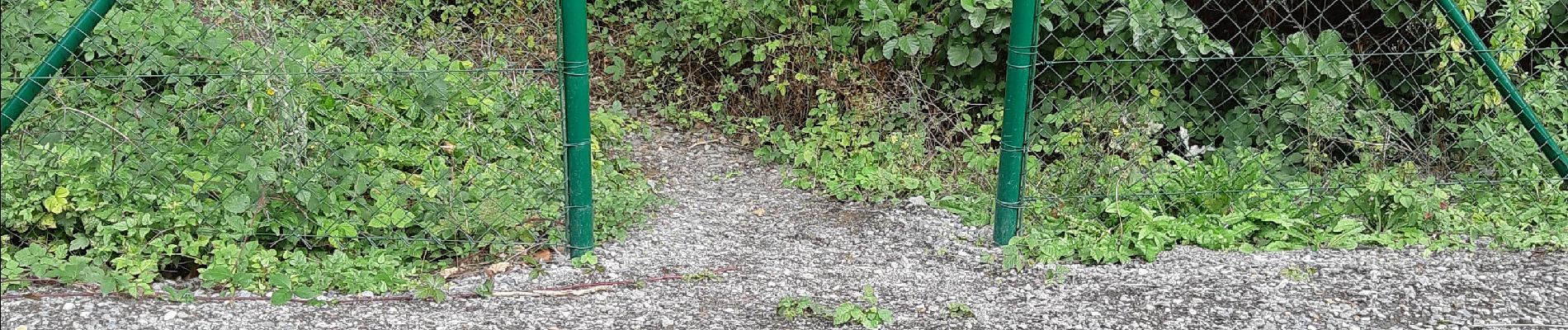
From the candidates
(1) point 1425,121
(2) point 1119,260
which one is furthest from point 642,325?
(1) point 1425,121

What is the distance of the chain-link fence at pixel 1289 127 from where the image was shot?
3639 mm

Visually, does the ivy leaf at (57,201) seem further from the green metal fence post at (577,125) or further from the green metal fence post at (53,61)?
the green metal fence post at (577,125)

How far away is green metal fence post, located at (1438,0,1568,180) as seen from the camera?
11.5 feet

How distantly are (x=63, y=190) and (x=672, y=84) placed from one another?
288 centimetres

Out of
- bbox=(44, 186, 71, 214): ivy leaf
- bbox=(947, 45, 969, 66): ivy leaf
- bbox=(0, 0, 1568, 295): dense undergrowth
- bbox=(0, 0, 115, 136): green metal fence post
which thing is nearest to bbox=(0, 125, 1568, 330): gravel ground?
bbox=(0, 0, 1568, 295): dense undergrowth

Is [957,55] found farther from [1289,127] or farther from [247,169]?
[247,169]

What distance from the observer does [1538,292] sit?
317 centimetres

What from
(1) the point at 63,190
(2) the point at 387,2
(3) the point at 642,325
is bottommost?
(3) the point at 642,325

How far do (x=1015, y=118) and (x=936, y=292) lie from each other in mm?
514

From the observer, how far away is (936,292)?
3256 millimetres

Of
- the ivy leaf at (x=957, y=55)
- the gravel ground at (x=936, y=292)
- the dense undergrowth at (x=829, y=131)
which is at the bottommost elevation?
the gravel ground at (x=936, y=292)

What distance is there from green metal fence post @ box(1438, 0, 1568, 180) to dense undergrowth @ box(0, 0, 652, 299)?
249 cm

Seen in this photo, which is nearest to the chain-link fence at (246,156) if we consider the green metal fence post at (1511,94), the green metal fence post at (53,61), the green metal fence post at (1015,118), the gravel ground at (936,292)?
the green metal fence post at (53,61)

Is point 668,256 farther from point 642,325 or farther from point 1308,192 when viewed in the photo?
point 1308,192
